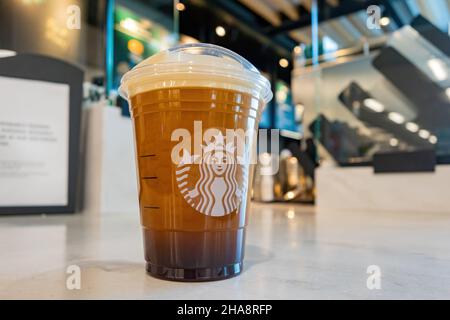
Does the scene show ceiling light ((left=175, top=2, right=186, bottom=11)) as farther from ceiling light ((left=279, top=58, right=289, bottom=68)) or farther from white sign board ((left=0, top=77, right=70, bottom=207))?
white sign board ((left=0, top=77, right=70, bottom=207))

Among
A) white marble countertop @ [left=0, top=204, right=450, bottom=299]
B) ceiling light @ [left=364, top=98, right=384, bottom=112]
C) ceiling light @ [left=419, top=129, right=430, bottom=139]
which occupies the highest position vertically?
ceiling light @ [left=364, top=98, right=384, bottom=112]

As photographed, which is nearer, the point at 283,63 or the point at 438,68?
the point at 438,68

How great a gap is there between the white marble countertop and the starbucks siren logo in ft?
0.27

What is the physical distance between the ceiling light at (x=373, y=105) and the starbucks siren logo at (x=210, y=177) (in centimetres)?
156

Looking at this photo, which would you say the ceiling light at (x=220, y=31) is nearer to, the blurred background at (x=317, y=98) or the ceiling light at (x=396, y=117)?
the blurred background at (x=317, y=98)

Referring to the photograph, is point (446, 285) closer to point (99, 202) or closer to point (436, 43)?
point (99, 202)

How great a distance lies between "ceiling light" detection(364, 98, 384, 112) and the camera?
1.77m

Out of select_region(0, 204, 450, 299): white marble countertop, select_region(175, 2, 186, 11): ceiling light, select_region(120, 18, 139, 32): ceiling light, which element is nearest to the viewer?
select_region(0, 204, 450, 299): white marble countertop

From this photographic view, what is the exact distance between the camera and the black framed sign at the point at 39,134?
1.22 meters

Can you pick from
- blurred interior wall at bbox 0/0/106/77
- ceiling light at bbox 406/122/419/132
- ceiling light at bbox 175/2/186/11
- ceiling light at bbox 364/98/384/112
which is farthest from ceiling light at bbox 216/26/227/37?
ceiling light at bbox 406/122/419/132

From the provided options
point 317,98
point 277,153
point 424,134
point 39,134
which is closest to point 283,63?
point 317,98

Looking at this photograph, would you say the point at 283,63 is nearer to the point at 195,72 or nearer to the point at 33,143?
the point at 33,143

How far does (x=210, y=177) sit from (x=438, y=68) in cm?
158

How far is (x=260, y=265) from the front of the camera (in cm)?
49
